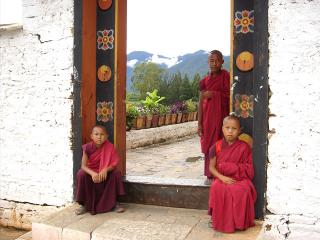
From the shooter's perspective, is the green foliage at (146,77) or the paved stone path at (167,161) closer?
the paved stone path at (167,161)

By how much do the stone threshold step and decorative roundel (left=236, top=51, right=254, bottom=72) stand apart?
1.28 meters

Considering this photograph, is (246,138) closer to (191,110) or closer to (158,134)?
(158,134)

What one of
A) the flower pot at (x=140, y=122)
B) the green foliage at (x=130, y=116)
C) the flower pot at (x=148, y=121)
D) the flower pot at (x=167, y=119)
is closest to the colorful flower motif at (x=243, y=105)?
the green foliage at (x=130, y=116)

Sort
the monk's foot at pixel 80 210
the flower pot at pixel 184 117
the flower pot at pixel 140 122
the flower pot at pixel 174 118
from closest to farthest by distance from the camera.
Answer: the monk's foot at pixel 80 210, the flower pot at pixel 140 122, the flower pot at pixel 174 118, the flower pot at pixel 184 117

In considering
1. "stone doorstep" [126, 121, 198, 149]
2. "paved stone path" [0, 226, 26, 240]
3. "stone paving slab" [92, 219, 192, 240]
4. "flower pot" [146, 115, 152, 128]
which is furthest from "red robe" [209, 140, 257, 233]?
"flower pot" [146, 115, 152, 128]

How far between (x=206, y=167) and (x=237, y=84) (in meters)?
1.39

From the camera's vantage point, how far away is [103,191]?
425 cm

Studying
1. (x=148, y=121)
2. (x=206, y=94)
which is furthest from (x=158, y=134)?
(x=206, y=94)

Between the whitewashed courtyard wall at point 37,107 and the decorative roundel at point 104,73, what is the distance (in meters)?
0.40

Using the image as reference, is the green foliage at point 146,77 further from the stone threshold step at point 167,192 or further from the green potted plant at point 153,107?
the stone threshold step at point 167,192

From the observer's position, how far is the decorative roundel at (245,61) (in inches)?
161

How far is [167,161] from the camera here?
7875 mm

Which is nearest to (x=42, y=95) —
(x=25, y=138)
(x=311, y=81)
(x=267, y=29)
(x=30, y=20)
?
(x=25, y=138)

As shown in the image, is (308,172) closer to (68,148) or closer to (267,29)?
(267,29)
